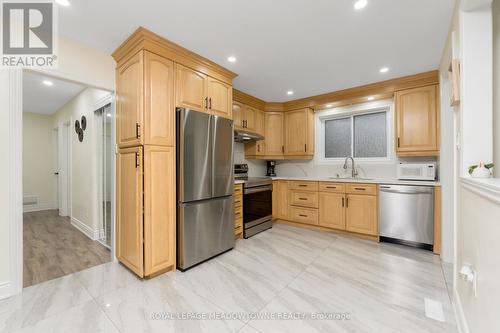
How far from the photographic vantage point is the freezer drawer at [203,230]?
2307 mm

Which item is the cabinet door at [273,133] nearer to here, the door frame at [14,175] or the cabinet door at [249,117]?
the cabinet door at [249,117]

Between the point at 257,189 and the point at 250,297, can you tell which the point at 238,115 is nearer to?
the point at 257,189

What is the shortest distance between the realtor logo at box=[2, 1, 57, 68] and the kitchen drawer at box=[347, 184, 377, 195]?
399cm

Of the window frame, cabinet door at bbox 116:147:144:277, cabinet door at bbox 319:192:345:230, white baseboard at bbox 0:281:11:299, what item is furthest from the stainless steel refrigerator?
the window frame

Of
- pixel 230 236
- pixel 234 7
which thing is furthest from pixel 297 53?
pixel 230 236

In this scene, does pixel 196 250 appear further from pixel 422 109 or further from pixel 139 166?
pixel 422 109

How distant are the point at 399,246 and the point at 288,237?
1.55 metres

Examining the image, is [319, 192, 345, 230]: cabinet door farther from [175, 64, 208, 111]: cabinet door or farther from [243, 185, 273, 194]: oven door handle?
[175, 64, 208, 111]: cabinet door

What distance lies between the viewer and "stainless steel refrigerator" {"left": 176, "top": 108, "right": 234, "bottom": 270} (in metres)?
2.30

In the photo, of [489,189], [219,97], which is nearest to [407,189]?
[489,189]

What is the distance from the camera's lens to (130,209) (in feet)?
7.36

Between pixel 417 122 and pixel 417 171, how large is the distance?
2.32ft

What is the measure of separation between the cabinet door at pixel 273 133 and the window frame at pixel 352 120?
76 centimetres

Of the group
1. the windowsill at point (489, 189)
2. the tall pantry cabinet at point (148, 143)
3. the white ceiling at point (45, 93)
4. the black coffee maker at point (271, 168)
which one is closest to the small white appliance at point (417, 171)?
the windowsill at point (489, 189)
